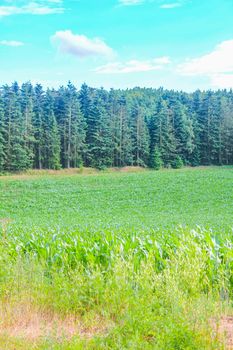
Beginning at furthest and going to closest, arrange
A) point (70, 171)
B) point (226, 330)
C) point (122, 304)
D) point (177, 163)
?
point (177, 163) → point (70, 171) → point (122, 304) → point (226, 330)

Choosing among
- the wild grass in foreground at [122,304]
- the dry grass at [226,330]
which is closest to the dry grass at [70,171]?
the wild grass in foreground at [122,304]

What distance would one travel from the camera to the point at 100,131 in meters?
56.4

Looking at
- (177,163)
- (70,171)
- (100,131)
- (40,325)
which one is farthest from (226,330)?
(177,163)

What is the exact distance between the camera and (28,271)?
4.79 metres

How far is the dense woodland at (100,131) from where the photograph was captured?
169 feet

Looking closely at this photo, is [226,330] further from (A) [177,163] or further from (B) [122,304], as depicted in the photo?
(A) [177,163]

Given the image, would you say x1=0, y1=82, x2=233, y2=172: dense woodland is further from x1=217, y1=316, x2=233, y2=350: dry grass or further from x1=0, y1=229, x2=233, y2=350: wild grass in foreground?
x1=217, y1=316, x2=233, y2=350: dry grass

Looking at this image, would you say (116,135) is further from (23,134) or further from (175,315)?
(175,315)

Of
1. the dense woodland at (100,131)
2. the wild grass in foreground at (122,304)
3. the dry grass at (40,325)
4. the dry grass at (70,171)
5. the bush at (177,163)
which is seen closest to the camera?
the wild grass in foreground at (122,304)

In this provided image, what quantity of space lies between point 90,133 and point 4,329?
53.9 metres

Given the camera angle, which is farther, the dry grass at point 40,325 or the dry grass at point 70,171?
the dry grass at point 70,171

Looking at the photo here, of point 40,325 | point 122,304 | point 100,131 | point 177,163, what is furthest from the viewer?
point 177,163

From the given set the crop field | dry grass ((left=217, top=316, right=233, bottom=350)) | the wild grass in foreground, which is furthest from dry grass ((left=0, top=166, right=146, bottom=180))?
dry grass ((left=217, top=316, right=233, bottom=350))

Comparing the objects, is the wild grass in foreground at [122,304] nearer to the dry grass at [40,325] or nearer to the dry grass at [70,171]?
the dry grass at [40,325]
